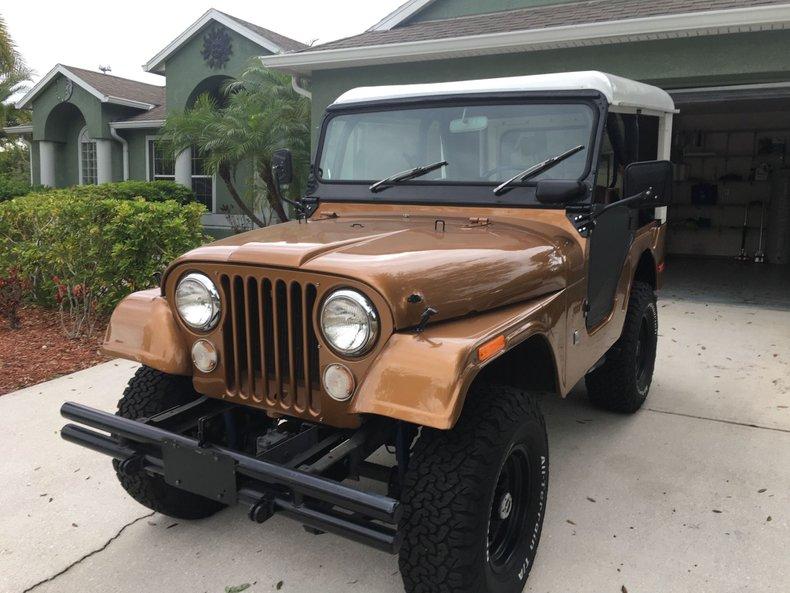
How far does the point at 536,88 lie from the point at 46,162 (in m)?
18.7

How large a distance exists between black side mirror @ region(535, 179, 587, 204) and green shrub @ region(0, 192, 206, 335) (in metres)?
4.42

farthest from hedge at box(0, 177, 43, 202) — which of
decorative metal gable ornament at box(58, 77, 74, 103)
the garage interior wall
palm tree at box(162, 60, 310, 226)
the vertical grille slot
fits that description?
the vertical grille slot

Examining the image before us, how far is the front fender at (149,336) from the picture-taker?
262 cm

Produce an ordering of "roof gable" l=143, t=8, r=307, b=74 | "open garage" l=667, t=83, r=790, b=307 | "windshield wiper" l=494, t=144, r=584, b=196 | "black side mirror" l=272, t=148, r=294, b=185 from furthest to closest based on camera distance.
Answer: "roof gable" l=143, t=8, r=307, b=74
"open garage" l=667, t=83, r=790, b=307
"black side mirror" l=272, t=148, r=294, b=185
"windshield wiper" l=494, t=144, r=584, b=196

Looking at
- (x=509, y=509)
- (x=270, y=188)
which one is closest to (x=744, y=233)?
(x=270, y=188)

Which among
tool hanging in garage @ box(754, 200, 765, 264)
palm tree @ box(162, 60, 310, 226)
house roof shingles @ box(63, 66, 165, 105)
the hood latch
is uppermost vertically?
house roof shingles @ box(63, 66, 165, 105)

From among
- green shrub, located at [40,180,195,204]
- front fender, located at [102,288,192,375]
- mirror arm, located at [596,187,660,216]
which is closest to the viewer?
front fender, located at [102,288,192,375]

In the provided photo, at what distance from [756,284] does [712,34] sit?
13.6 ft

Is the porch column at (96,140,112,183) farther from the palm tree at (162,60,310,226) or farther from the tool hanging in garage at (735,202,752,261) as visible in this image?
the tool hanging in garage at (735,202,752,261)

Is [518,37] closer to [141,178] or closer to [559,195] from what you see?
[559,195]

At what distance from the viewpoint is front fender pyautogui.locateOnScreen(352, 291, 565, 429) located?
2.05m

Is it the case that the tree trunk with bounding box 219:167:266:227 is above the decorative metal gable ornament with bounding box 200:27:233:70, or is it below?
below

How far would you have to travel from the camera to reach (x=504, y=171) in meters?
3.41

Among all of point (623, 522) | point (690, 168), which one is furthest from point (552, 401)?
point (690, 168)
